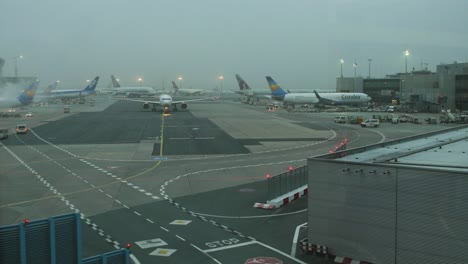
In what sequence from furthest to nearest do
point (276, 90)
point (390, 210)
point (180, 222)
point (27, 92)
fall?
point (276, 90) → point (27, 92) → point (180, 222) → point (390, 210)

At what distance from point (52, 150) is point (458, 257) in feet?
152

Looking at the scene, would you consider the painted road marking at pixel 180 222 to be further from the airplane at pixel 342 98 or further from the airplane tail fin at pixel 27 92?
the airplane at pixel 342 98

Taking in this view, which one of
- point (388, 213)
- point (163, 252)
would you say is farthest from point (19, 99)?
point (388, 213)

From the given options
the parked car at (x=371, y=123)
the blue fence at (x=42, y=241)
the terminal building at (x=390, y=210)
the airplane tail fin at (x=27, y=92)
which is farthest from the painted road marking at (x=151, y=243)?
the parked car at (x=371, y=123)

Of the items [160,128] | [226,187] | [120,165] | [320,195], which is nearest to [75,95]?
[160,128]

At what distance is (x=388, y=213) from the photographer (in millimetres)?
16516

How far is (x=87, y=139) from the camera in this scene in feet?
202

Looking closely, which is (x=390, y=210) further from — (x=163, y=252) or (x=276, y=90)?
(x=276, y=90)

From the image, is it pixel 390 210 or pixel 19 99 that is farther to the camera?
pixel 19 99

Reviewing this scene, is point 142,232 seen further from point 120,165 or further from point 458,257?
point 120,165

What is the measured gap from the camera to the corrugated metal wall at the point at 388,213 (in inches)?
592

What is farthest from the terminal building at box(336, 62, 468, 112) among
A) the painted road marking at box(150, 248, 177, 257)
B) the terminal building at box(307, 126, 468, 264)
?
the painted road marking at box(150, 248, 177, 257)

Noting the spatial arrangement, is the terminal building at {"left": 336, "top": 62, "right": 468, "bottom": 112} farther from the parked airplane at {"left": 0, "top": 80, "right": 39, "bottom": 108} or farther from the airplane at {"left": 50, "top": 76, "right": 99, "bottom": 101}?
the airplane at {"left": 50, "top": 76, "right": 99, "bottom": 101}

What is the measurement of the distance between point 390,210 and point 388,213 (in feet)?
0.45
